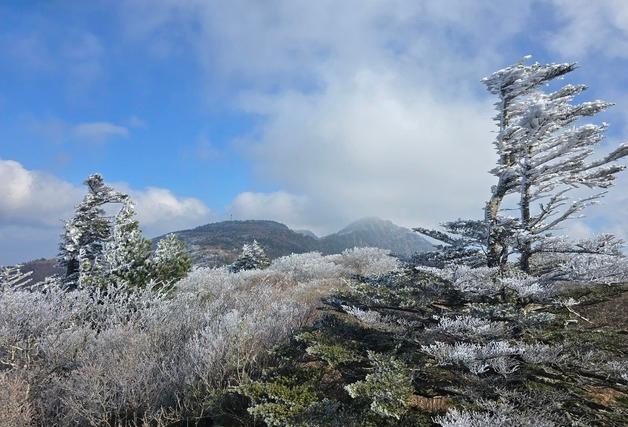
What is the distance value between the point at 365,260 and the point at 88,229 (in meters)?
15.2

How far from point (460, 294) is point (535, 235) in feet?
4.53

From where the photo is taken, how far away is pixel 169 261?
54.0 feet

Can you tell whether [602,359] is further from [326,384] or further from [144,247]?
[144,247]

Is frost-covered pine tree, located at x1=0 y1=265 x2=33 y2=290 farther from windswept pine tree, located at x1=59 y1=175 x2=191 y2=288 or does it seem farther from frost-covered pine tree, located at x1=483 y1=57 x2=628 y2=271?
frost-covered pine tree, located at x1=483 y1=57 x2=628 y2=271

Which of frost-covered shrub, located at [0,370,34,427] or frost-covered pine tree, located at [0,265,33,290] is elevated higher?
frost-covered pine tree, located at [0,265,33,290]

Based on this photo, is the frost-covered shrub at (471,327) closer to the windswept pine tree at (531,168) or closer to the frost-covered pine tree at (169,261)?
the windswept pine tree at (531,168)

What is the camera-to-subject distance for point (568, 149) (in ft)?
20.3

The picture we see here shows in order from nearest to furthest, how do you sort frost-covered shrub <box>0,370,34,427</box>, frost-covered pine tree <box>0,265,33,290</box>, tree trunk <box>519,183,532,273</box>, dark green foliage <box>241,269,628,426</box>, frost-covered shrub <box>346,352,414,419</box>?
frost-covered shrub <box>346,352,414,419</box>, dark green foliage <box>241,269,628,426</box>, frost-covered shrub <box>0,370,34,427</box>, tree trunk <box>519,183,532,273</box>, frost-covered pine tree <box>0,265,33,290</box>

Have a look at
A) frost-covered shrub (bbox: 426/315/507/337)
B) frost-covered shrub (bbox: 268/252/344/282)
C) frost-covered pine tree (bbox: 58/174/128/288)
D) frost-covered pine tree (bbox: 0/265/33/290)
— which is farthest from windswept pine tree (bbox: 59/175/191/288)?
frost-covered shrub (bbox: 426/315/507/337)

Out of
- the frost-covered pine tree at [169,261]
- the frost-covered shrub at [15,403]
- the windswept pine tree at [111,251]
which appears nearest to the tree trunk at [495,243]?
the frost-covered shrub at [15,403]

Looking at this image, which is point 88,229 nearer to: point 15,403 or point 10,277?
point 10,277

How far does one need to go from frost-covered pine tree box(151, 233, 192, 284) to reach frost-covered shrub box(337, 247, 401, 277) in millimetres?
Result: 10135

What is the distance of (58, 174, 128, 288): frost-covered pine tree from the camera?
1888 centimetres

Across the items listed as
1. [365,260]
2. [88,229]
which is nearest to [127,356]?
Answer: [88,229]
